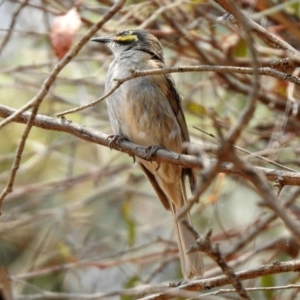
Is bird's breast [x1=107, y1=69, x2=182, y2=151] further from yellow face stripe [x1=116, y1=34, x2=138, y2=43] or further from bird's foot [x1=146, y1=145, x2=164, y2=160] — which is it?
bird's foot [x1=146, y1=145, x2=164, y2=160]

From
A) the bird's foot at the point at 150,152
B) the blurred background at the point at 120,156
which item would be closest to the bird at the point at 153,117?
the blurred background at the point at 120,156

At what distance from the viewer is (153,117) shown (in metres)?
3.94

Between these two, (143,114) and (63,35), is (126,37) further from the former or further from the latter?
(63,35)

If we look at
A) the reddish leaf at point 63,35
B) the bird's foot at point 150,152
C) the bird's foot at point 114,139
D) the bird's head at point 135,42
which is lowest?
the bird's foot at point 150,152

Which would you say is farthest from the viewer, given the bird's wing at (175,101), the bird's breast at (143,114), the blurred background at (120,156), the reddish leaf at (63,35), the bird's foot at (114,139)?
the blurred background at (120,156)

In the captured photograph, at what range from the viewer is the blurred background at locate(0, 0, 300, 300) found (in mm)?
4203

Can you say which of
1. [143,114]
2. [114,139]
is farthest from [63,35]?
[143,114]

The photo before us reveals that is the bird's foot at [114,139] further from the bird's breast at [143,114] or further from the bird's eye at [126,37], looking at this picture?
the bird's eye at [126,37]

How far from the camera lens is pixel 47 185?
16.3ft

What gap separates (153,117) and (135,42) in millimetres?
570

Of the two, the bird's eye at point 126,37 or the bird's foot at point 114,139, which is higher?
the bird's eye at point 126,37

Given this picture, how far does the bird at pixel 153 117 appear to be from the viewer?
3.89 m

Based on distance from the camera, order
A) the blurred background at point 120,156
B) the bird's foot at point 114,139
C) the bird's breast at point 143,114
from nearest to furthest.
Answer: the bird's foot at point 114,139 → the bird's breast at point 143,114 → the blurred background at point 120,156

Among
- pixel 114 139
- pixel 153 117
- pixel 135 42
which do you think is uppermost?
pixel 135 42
